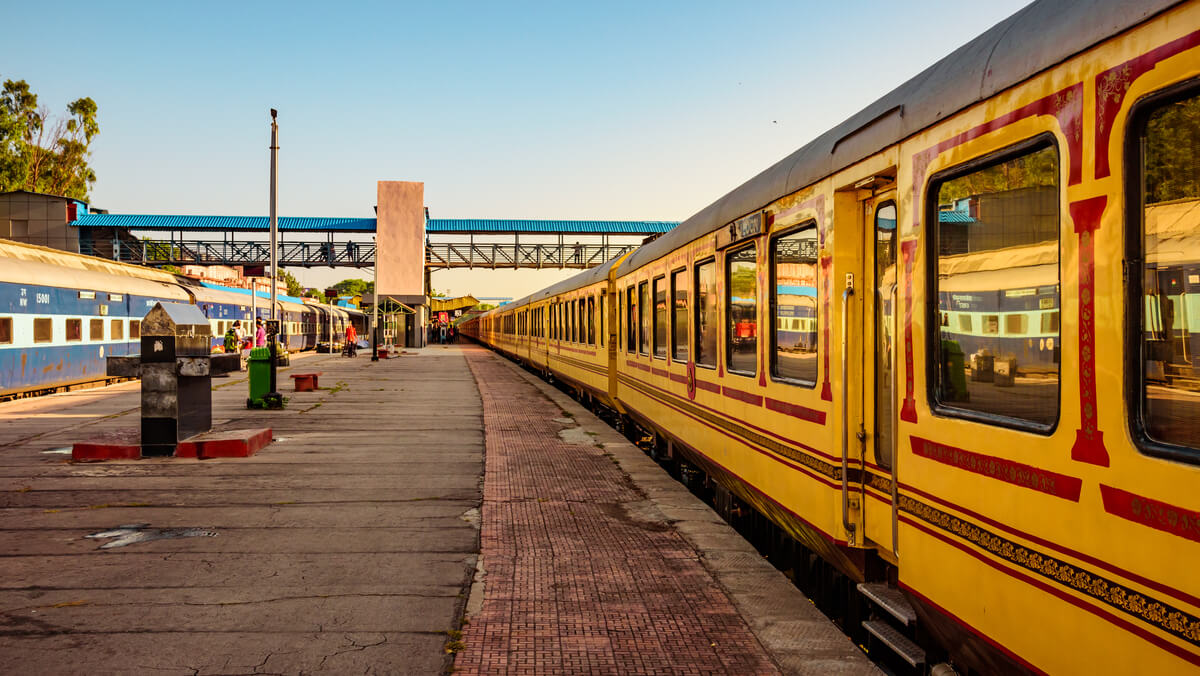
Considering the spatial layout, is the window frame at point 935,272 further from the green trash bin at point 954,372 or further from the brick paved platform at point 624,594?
the brick paved platform at point 624,594

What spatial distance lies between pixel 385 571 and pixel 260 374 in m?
11.8

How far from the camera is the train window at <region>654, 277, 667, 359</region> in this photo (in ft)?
33.1

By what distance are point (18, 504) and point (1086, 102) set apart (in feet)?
29.7

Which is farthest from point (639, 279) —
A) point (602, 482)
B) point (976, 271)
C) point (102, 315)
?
point (102, 315)

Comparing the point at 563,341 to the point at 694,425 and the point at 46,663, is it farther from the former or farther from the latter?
the point at 46,663

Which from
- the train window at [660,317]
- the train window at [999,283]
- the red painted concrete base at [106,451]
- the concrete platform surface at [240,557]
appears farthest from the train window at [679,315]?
the red painted concrete base at [106,451]

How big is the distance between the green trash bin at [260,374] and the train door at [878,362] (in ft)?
46.5

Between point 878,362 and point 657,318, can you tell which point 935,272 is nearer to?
point 878,362

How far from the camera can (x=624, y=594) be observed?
550cm

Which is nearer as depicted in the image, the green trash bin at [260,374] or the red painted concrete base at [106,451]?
the red painted concrete base at [106,451]

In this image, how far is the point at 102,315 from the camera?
22031mm

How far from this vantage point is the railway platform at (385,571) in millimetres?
4516

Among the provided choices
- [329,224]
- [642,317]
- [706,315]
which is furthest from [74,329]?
[329,224]

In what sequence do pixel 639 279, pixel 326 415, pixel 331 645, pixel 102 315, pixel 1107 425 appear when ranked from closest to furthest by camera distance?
pixel 1107 425, pixel 331 645, pixel 639 279, pixel 326 415, pixel 102 315
